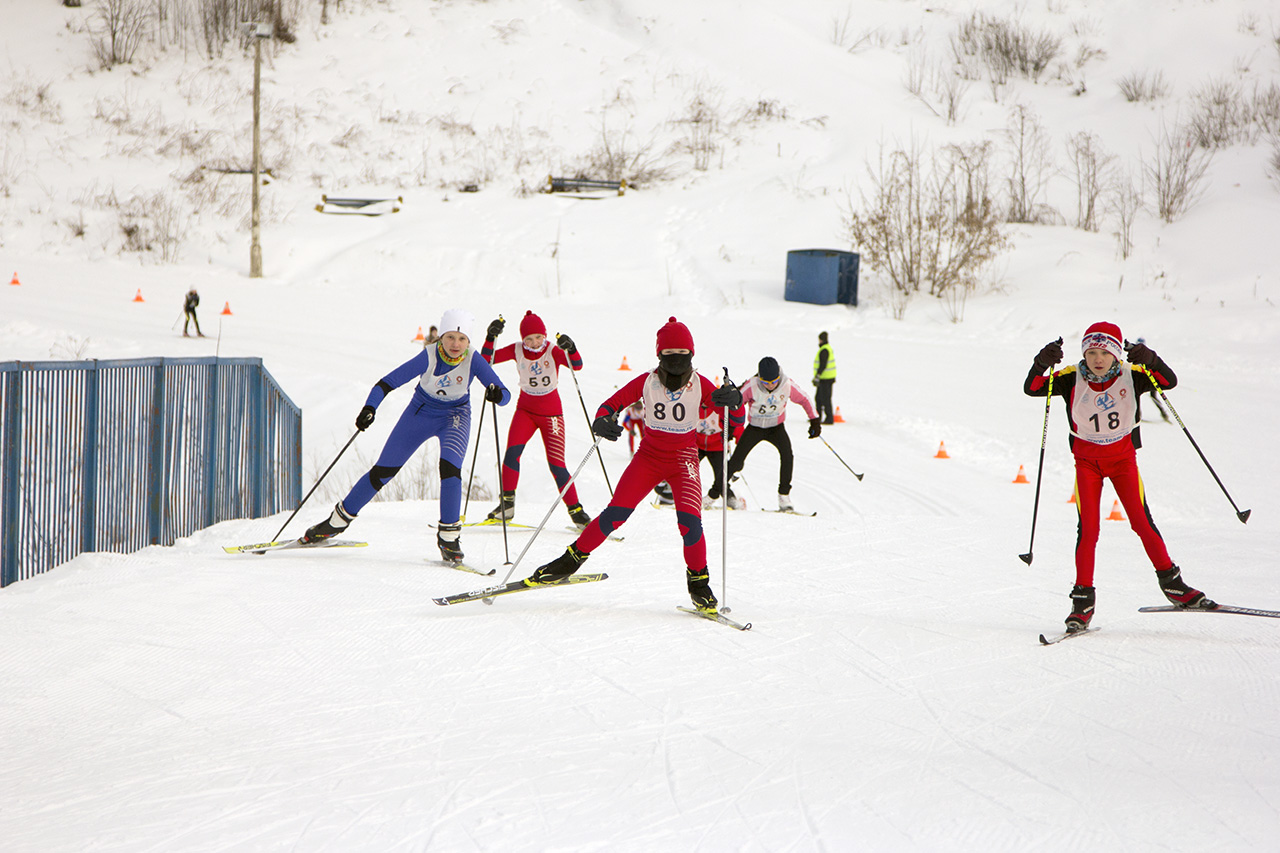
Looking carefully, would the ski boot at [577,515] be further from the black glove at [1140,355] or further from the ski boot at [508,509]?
the black glove at [1140,355]

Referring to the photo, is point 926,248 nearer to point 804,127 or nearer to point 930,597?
point 804,127

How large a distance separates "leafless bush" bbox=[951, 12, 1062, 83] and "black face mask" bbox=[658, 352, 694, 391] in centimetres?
4037

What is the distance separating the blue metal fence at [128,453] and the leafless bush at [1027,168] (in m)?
25.9

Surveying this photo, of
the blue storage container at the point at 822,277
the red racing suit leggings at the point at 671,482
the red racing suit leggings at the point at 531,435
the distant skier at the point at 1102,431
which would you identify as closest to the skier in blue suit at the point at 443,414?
the red racing suit leggings at the point at 531,435

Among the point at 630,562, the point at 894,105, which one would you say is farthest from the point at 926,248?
the point at 630,562

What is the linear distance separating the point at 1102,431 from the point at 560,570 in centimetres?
330

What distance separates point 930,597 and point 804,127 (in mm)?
32416

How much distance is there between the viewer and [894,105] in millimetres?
38312

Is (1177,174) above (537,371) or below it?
above

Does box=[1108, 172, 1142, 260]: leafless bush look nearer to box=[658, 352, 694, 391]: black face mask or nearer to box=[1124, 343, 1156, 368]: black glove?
box=[1124, 343, 1156, 368]: black glove

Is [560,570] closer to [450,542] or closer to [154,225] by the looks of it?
[450,542]

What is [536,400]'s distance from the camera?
27.3ft

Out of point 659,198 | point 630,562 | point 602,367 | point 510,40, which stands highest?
point 510,40

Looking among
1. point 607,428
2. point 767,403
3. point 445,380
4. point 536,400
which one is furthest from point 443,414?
point 767,403
